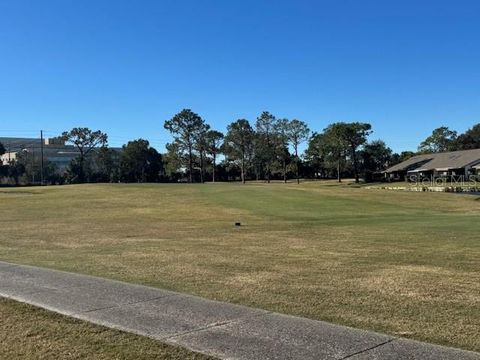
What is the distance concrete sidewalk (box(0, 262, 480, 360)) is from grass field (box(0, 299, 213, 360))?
199 mm

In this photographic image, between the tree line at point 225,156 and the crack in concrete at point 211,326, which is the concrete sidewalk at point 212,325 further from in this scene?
the tree line at point 225,156

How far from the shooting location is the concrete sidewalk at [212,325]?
5293mm

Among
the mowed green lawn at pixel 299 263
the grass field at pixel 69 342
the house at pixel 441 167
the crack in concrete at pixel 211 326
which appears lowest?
the mowed green lawn at pixel 299 263

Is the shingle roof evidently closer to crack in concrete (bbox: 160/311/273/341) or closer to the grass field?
crack in concrete (bbox: 160/311/273/341)

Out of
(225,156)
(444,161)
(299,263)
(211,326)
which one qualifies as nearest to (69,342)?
(211,326)

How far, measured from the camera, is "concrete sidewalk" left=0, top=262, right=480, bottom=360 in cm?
529

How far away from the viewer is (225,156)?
128 metres

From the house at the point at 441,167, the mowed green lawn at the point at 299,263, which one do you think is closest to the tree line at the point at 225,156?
the house at the point at 441,167

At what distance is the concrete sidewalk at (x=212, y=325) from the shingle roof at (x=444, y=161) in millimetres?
82025

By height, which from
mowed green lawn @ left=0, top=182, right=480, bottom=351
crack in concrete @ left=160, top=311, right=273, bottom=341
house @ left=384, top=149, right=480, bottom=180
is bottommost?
mowed green lawn @ left=0, top=182, right=480, bottom=351

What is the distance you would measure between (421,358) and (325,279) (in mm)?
4391

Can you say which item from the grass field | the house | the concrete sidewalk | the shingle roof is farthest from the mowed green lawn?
the shingle roof

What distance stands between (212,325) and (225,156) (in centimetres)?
12240

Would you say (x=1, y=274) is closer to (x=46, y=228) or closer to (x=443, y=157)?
(x=46, y=228)
